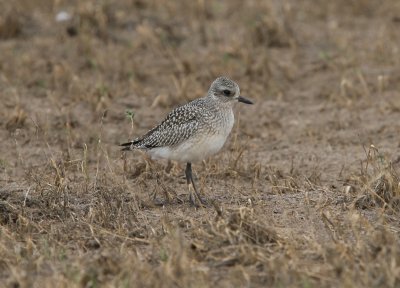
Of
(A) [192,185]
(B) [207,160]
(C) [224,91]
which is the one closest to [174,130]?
(A) [192,185]

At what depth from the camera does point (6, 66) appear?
35.2 ft

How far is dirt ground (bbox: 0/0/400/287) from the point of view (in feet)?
18.4

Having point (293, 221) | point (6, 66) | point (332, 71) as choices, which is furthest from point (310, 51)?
point (293, 221)

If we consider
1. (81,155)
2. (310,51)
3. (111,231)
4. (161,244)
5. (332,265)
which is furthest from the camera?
(310,51)

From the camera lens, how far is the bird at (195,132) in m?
7.15

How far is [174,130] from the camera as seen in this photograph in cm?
731

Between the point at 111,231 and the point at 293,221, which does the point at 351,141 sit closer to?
the point at 293,221

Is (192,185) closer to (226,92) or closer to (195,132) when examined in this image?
(195,132)

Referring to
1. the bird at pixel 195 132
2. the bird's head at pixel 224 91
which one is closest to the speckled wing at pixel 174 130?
the bird at pixel 195 132

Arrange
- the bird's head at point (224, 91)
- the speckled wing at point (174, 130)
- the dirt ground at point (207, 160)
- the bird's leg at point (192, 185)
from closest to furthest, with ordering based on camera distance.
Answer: the dirt ground at point (207, 160), the bird's leg at point (192, 185), the speckled wing at point (174, 130), the bird's head at point (224, 91)

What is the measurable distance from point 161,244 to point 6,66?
18.1 ft

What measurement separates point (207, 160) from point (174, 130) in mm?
942

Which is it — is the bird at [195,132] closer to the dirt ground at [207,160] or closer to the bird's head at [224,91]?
the bird's head at [224,91]

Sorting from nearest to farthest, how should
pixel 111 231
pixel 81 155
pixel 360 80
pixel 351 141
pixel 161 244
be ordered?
pixel 161 244 → pixel 111 231 → pixel 81 155 → pixel 351 141 → pixel 360 80
